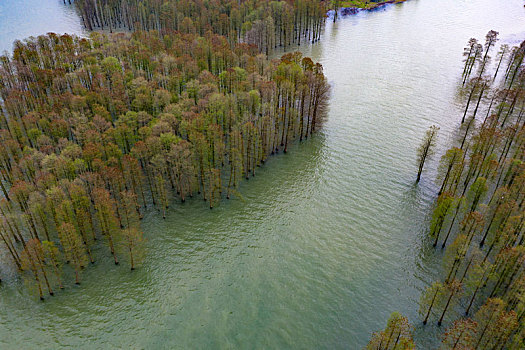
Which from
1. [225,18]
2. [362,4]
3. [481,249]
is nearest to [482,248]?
[481,249]

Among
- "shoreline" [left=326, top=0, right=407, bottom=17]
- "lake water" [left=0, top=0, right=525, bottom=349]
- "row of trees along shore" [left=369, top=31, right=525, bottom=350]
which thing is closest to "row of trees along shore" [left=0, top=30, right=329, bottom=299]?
"lake water" [left=0, top=0, right=525, bottom=349]

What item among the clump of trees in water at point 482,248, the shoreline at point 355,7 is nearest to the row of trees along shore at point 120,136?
the clump of trees in water at point 482,248

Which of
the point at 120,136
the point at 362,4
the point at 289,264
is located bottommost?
the point at 289,264

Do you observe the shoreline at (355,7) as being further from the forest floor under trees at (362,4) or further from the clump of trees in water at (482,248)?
the clump of trees in water at (482,248)

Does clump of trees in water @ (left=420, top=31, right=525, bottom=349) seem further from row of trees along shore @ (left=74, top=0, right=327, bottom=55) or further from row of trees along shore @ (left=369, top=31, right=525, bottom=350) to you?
row of trees along shore @ (left=74, top=0, right=327, bottom=55)

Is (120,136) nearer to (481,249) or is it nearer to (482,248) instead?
(481,249)

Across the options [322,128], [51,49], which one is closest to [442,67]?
[322,128]
